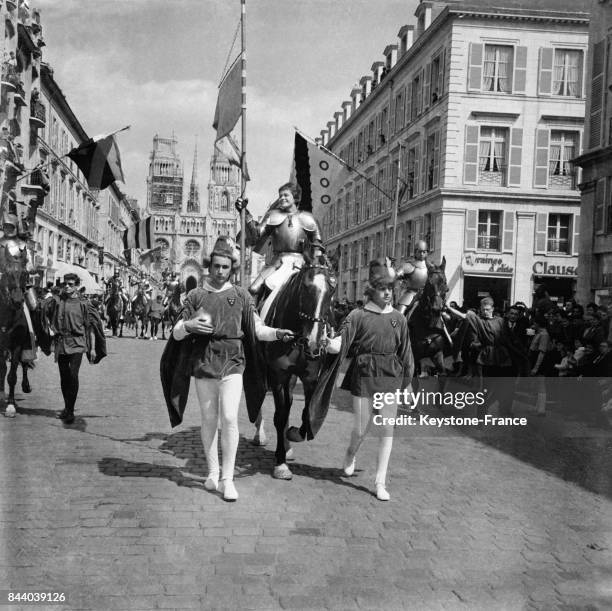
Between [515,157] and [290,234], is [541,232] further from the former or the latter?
[290,234]

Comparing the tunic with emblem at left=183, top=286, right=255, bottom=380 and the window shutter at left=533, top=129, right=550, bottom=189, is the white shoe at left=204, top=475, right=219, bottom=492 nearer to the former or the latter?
the tunic with emblem at left=183, top=286, right=255, bottom=380

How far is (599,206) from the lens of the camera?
2012 cm

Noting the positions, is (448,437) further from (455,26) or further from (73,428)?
(455,26)

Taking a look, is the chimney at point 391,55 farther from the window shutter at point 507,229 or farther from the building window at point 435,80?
the window shutter at point 507,229

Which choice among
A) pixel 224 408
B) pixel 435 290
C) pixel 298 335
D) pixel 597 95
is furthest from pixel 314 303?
pixel 597 95

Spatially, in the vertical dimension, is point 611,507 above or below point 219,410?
below

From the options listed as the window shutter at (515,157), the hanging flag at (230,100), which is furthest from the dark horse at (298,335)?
the window shutter at (515,157)

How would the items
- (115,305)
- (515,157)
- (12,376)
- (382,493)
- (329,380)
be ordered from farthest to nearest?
(515,157)
(115,305)
(12,376)
(329,380)
(382,493)

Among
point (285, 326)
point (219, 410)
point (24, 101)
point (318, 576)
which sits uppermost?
point (24, 101)

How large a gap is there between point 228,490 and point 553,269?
23.6 m

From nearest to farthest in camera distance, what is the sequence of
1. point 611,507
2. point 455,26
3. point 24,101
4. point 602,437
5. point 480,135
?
point 611,507
point 24,101
point 602,437
point 455,26
point 480,135

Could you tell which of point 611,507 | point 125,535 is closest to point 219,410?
point 125,535

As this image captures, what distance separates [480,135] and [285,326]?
2272cm

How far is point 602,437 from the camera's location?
345 inches
